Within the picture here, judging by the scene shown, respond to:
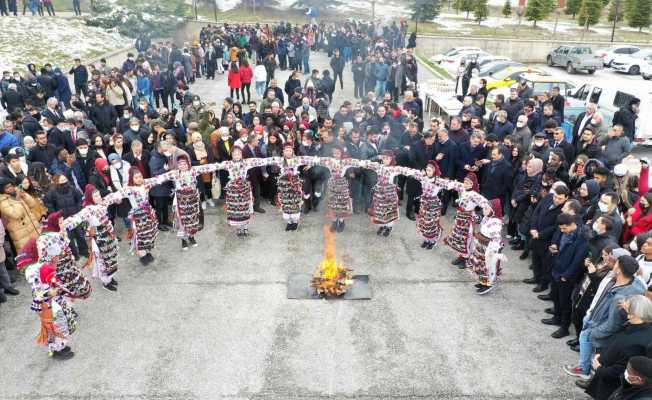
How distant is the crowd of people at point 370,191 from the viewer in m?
6.09

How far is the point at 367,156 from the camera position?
10062mm

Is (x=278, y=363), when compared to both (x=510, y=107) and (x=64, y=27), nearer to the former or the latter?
(x=510, y=107)

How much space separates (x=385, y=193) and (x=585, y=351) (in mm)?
4220

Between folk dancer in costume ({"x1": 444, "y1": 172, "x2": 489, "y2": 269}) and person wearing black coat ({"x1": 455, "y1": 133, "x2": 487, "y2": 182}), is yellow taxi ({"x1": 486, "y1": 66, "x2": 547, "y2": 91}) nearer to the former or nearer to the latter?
person wearing black coat ({"x1": 455, "y1": 133, "x2": 487, "y2": 182})

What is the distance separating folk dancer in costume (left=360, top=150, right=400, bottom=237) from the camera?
919cm

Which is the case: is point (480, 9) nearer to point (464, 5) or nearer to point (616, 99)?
point (464, 5)

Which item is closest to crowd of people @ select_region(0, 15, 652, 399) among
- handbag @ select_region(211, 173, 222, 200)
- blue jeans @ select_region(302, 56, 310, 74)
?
handbag @ select_region(211, 173, 222, 200)

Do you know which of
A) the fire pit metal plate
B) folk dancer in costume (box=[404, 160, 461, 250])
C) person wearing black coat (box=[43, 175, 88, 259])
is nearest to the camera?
the fire pit metal plate

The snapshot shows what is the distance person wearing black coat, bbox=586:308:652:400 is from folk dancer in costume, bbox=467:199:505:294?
2.44 meters

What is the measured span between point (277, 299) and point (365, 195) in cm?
363

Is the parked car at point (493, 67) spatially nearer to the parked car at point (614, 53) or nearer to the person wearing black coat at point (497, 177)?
the parked car at point (614, 53)

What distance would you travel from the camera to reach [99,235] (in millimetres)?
7609

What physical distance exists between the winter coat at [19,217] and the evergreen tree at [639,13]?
47.5 m

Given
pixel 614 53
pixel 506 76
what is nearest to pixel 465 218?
pixel 506 76
